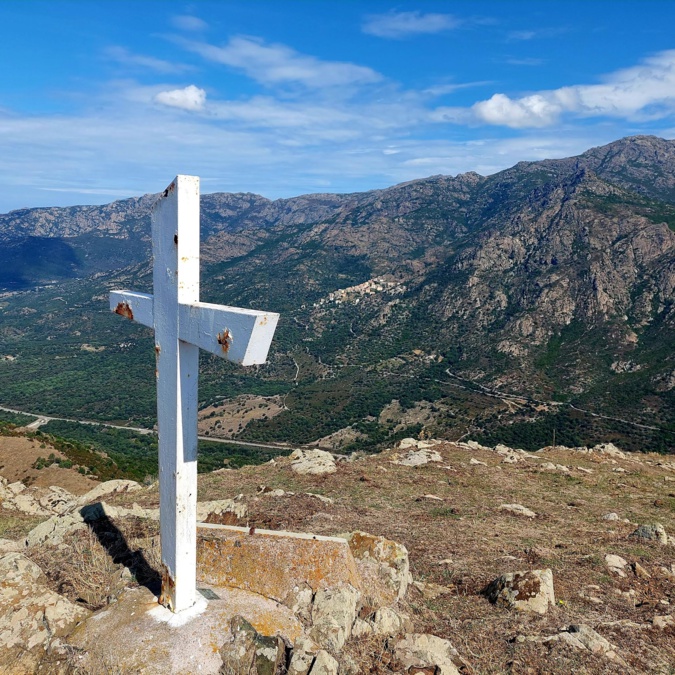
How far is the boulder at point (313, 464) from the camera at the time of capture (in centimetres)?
1461

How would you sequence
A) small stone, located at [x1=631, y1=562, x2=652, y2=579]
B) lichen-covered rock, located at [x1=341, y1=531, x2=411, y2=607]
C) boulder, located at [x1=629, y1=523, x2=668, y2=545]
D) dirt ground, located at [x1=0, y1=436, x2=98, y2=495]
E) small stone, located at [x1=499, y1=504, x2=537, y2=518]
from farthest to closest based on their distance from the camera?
dirt ground, located at [x1=0, y1=436, x2=98, y2=495] → small stone, located at [x1=499, y1=504, x2=537, y2=518] → boulder, located at [x1=629, y1=523, x2=668, y2=545] → small stone, located at [x1=631, y1=562, x2=652, y2=579] → lichen-covered rock, located at [x1=341, y1=531, x2=411, y2=607]

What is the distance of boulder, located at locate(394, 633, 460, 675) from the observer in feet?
14.7

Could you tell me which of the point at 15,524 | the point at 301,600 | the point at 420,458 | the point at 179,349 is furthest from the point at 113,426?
the point at 179,349

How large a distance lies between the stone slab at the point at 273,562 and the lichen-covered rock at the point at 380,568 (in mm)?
321

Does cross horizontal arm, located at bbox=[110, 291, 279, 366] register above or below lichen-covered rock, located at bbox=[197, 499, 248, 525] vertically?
above

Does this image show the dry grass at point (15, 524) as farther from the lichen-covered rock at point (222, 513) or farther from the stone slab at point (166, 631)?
the stone slab at point (166, 631)

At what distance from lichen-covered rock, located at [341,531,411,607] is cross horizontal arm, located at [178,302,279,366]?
3843mm

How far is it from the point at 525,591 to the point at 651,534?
5160 millimetres

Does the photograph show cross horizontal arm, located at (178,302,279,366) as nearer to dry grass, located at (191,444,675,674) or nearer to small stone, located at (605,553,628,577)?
dry grass, located at (191,444,675,674)

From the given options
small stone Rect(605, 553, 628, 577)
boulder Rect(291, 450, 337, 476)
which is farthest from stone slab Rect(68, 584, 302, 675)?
boulder Rect(291, 450, 337, 476)

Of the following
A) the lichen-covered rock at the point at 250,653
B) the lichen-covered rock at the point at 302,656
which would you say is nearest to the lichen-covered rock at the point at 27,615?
the lichen-covered rock at the point at 250,653

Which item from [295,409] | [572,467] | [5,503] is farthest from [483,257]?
[5,503]

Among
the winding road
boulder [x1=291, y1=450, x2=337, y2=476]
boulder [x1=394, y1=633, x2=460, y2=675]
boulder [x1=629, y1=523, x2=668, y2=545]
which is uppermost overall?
boulder [x1=394, y1=633, x2=460, y2=675]

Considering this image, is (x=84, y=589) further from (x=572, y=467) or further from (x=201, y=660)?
(x=572, y=467)
